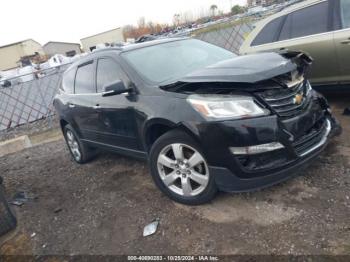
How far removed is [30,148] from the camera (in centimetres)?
791

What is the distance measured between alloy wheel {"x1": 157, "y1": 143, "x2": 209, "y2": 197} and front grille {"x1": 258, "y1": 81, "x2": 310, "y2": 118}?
800 mm

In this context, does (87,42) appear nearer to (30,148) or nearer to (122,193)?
(30,148)

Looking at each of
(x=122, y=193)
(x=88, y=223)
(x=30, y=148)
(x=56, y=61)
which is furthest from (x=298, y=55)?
(x=56, y=61)

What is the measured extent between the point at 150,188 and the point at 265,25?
11.2 ft

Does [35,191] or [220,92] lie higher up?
[220,92]

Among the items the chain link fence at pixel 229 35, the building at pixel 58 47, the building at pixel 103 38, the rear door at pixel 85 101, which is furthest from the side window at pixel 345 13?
the building at pixel 58 47

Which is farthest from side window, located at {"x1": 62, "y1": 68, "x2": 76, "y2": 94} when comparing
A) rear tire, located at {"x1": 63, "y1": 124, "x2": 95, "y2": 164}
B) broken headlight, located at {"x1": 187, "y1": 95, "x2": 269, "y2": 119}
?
broken headlight, located at {"x1": 187, "y1": 95, "x2": 269, "y2": 119}

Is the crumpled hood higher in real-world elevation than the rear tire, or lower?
higher

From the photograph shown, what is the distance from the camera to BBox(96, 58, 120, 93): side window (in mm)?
3946

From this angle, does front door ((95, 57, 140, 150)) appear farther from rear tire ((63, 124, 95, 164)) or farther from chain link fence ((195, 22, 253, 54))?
chain link fence ((195, 22, 253, 54))

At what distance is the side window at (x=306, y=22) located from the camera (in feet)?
15.4

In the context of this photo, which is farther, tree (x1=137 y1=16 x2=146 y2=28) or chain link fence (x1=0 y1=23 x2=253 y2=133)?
tree (x1=137 y1=16 x2=146 y2=28)

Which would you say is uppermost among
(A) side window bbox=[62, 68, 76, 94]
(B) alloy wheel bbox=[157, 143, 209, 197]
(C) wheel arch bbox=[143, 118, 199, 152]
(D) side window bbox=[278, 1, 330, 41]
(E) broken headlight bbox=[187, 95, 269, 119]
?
(D) side window bbox=[278, 1, 330, 41]

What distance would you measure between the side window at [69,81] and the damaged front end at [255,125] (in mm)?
2755
